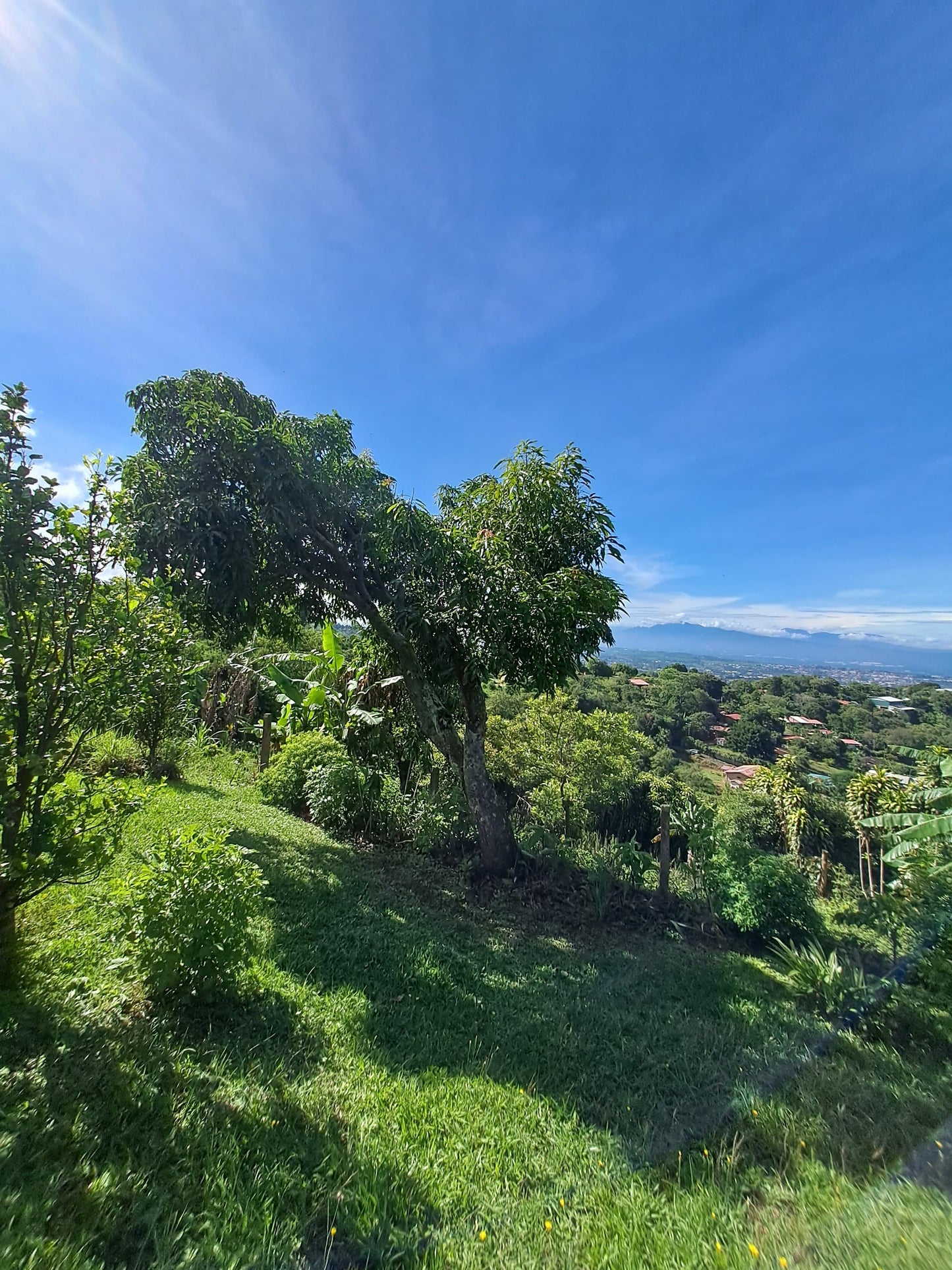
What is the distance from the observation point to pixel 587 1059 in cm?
349

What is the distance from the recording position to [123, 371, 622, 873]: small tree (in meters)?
6.31

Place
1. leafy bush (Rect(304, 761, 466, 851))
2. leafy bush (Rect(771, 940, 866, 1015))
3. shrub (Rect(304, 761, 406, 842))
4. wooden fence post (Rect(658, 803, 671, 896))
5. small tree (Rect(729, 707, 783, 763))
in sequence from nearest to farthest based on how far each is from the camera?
1. leafy bush (Rect(771, 940, 866, 1015))
2. wooden fence post (Rect(658, 803, 671, 896))
3. leafy bush (Rect(304, 761, 466, 851))
4. shrub (Rect(304, 761, 406, 842))
5. small tree (Rect(729, 707, 783, 763))

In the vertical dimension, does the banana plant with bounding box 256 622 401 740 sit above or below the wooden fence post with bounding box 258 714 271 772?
above

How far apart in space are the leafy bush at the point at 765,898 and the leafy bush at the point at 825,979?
4.49 ft

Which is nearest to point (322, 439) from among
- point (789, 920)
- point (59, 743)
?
point (59, 743)

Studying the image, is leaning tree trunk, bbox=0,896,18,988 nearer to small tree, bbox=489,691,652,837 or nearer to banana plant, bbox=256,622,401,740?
banana plant, bbox=256,622,401,740

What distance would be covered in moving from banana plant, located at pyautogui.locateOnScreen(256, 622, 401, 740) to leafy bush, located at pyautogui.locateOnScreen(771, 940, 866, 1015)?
6410 millimetres

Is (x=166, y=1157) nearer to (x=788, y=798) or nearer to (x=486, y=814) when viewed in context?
(x=486, y=814)

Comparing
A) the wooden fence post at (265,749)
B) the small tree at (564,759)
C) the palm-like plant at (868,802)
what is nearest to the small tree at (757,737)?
the palm-like plant at (868,802)

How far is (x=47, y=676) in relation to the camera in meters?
2.74

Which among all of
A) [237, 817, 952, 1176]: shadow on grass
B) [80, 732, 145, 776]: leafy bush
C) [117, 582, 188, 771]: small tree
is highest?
[117, 582, 188, 771]: small tree

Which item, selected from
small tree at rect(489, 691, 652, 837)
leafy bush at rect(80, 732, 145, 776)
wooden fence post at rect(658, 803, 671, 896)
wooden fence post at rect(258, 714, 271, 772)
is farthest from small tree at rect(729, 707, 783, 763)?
leafy bush at rect(80, 732, 145, 776)

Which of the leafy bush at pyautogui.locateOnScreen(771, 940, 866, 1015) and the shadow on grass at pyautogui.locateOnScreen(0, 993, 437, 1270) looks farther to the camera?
the leafy bush at pyautogui.locateOnScreen(771, 940, 866, 1015)

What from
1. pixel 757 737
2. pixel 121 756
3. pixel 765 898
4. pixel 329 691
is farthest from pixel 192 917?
pixel 757 737
